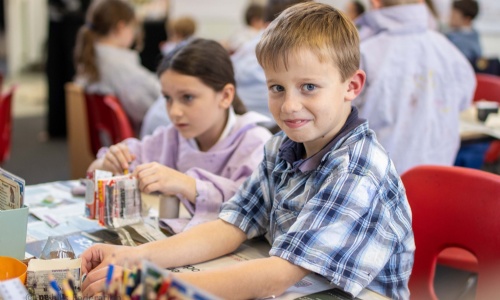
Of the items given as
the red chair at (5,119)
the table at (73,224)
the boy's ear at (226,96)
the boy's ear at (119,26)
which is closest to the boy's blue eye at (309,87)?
the table at (73,224)

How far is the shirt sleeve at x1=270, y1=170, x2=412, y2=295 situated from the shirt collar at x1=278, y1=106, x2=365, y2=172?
0.30 feet

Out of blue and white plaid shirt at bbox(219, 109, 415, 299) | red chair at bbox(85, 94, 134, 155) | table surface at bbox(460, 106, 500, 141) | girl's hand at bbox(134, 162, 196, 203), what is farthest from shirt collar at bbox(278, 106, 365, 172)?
table surface at bbox(460, 106, 500, 141)

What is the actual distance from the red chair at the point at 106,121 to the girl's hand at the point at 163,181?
1321 mm

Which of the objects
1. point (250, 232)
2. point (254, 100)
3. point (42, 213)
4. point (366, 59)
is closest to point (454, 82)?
point (366, 59)

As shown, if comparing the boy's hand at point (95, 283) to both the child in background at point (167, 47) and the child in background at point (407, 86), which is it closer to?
the child in background at point (167, 47)

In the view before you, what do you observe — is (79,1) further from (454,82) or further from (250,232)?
(250,232)

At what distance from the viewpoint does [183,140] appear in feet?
6.74

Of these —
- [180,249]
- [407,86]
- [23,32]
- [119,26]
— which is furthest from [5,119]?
[23,32]

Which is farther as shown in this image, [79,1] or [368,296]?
[79,1]

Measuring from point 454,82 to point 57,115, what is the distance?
4444 mm

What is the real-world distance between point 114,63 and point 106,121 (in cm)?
65

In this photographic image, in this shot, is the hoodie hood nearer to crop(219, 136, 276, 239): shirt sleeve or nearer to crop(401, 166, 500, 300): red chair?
crop(401, 166, 500, 300): red chair

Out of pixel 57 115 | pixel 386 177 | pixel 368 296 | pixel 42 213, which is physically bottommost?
pixel 57 115

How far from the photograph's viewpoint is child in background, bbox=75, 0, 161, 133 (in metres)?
3.89
